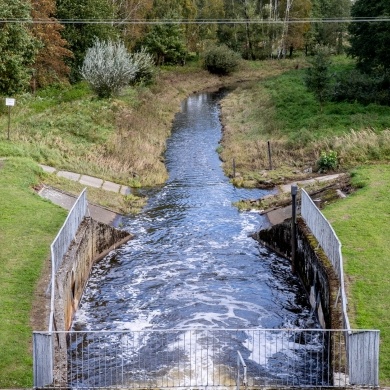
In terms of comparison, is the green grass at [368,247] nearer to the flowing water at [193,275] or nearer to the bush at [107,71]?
the flowing water at [193,275]

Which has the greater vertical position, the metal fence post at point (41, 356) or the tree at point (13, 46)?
the tree at point (13, 46)

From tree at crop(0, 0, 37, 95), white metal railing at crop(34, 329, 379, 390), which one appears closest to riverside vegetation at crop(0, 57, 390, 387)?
white metal railing at crop(34, 329, 379, 390)

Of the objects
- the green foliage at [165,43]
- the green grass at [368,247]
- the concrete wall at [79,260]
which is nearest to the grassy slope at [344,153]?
the green grass at [368,247]

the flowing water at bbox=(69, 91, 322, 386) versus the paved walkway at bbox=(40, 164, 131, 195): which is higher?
the paved walkway at bbox=(40, 164, 131, 195)

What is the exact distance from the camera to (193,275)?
75.0 ft

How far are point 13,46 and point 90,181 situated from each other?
12.9 m

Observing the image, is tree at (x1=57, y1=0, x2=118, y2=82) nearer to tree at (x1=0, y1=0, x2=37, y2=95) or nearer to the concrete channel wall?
tree at (x1=0, y1=0, x2=37, y2=95)

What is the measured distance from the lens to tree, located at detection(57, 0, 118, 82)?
5731 cm

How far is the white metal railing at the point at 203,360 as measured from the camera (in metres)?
14.7

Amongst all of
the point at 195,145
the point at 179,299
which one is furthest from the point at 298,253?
the point at 195,145

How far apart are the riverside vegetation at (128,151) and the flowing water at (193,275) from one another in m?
2.04

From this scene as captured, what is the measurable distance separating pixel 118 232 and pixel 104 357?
10.2m

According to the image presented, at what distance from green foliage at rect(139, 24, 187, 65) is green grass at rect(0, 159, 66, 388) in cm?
4825

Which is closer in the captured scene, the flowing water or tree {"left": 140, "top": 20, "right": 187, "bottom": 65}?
the flowing water
